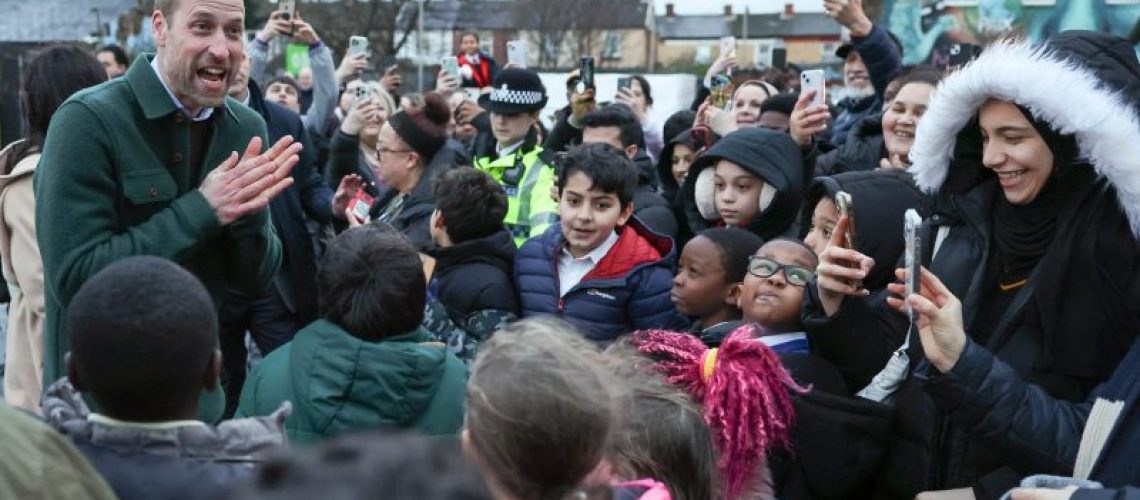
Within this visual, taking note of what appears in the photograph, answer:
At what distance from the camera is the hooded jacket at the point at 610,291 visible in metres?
4.61

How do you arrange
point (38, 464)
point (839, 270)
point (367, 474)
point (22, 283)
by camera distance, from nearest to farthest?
1. point (367, 474)
2. point (38, 464)
3. point (839, 270)
4. point (22, 283)

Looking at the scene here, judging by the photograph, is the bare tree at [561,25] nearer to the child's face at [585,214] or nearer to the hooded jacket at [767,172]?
the hooded jacket at [767,172]

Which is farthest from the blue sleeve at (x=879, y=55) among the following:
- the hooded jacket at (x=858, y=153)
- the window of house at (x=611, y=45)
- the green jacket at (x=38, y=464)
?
the window of house at (x=611, y=45)

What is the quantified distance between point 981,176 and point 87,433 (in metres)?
2.42

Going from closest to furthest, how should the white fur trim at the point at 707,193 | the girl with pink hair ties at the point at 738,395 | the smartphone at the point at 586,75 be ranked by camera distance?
1. the girl with pink hair ties at the point at 738,395
2. the white fur trim at the point at 707,193
3. the smartphone at the point at 586,75

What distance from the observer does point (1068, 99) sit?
2916 mm

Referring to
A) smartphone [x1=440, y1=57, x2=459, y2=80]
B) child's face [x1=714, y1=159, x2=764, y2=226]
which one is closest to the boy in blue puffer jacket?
child's face [x1=714, y1=159, x2=764, y2=226]

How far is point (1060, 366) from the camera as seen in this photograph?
2.97 meters

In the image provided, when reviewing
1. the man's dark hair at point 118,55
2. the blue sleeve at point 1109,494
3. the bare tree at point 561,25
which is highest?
the man's dark hair at point 118,55

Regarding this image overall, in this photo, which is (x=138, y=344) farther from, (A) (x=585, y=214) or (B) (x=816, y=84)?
(B) (x=816, y=84)

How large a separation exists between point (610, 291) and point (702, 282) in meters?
0.42

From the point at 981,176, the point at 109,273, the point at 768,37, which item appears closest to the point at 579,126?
the point at 981,176

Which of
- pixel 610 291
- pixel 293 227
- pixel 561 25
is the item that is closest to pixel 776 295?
pixel 610 291

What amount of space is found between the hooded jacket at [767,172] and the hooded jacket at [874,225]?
2.23 feet
